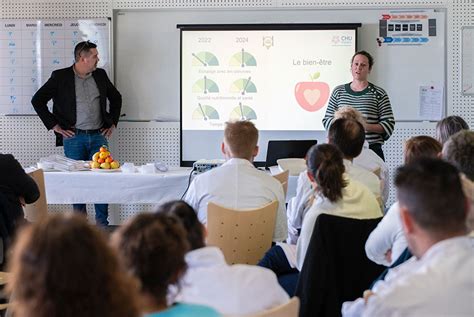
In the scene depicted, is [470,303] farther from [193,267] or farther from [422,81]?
[422,81]

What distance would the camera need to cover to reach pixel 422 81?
20.5ft

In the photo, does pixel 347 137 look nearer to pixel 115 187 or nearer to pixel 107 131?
pixel 115 187

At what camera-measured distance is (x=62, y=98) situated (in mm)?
6113

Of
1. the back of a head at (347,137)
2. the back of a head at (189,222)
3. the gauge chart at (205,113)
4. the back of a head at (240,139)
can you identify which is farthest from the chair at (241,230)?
the gauge chart at (205,113)

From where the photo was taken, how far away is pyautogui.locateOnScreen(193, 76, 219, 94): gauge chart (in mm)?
6336

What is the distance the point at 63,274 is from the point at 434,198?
1000mm

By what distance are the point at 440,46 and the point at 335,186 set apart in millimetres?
3883

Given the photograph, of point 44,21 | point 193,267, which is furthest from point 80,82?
point 193,267

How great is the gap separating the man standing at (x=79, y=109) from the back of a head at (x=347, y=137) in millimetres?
3135

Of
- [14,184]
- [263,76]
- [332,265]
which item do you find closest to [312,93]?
[263,76]

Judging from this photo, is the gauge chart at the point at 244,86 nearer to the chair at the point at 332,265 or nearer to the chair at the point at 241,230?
the chair at the point at 241,230

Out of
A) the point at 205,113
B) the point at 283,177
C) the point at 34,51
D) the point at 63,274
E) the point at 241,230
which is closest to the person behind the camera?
the point at 63,274

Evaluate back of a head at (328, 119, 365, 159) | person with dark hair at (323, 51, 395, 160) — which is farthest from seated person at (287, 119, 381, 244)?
person with dark hair at (323, 51, 395, 160)

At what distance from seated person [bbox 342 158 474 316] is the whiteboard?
4.65m
